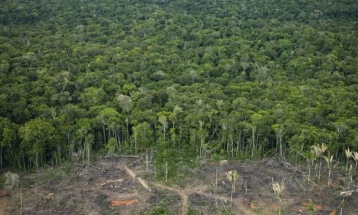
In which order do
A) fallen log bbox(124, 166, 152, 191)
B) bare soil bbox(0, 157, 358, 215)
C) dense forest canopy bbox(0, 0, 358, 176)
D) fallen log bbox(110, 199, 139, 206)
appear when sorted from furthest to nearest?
dense forest canopy bbox(0, 0, 358, 176)
fallen log bbox(124, 166, 152, 191)
fallen log bbox(110, 199, 139, 206)
bare soil bbox(0, 157, 358, 215)

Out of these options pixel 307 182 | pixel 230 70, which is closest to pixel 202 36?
pixel 230 70

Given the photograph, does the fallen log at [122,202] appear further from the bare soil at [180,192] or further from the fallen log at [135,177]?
the fallen log at [135,177]

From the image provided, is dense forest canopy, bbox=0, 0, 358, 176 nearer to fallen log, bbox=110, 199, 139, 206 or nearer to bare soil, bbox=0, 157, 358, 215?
bare soil, bbox=0, 157, 358, 215

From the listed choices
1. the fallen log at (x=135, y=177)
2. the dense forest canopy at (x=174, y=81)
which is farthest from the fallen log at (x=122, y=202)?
the dense forest canopy at (x=174, y=81)

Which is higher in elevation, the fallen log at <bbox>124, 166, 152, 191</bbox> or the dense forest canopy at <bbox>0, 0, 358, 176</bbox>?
the dense forest canopy at <bbox>0, 0, 358, 176</bbox>

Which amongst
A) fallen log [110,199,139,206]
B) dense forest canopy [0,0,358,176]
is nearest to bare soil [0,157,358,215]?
fallen log [110,199,139,206]

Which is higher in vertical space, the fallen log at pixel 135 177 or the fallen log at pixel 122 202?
the fallen log at pixel 135 177
